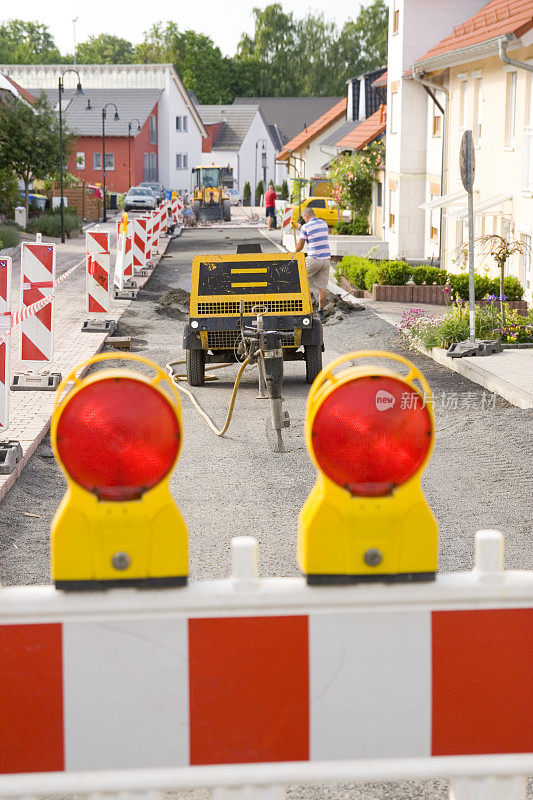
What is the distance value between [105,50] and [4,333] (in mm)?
158804

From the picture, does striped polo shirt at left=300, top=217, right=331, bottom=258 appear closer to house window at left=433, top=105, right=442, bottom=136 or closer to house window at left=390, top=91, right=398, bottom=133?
house window at left=433, top=105, right=442, bottom=136

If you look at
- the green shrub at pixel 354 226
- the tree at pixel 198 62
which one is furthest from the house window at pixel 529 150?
the tree at pixel 198 62

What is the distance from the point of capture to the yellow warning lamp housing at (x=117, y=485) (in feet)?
8.52

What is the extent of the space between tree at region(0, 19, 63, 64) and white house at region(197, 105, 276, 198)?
5670cm

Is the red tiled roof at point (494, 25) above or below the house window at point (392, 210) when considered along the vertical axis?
above

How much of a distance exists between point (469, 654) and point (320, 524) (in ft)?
1.37

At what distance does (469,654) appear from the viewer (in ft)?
8.42

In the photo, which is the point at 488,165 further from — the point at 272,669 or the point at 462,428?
the point at 272,669

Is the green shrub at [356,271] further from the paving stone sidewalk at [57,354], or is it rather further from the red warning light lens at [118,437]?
the red warning light lens at [118,437]

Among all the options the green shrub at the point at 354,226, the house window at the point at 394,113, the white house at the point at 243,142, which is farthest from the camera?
the white house at the point at 243,142

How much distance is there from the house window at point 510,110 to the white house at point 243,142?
267 feet

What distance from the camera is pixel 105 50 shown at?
160 meters

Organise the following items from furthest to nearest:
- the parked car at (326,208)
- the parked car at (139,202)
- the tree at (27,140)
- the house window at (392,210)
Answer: the parked car at (139,202), the parked car at (326,208), the tree at (27,140), the house window at (392,210)

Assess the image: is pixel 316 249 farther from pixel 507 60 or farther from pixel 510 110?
pixel 510 110
